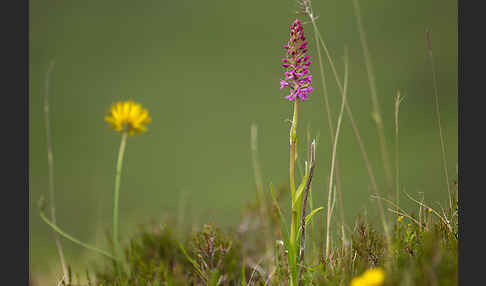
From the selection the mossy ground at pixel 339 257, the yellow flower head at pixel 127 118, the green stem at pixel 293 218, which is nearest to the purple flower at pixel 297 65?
the green stem at pixel 293 218

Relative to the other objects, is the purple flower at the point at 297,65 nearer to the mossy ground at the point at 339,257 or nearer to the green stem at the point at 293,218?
the green stem at the point at 293,218

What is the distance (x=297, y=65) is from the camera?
783 mm

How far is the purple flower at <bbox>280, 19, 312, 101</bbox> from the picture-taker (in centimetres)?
77

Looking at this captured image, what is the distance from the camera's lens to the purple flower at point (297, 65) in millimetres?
767

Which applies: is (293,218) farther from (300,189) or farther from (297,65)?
(297,65)

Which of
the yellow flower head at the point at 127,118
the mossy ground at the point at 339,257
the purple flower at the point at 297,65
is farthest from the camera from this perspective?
the yellow flower head at the point at 127,118

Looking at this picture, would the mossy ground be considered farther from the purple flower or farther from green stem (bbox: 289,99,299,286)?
the purple flower

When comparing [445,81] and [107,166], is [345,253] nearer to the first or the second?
[445,81]

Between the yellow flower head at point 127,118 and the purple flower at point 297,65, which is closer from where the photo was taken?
the purple flower at point 297,65

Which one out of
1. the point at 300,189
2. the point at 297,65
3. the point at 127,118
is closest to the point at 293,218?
the point at 300,189

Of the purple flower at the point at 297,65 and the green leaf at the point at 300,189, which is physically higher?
the purple flower at the point at 297,65

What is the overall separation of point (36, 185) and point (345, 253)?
266 cm

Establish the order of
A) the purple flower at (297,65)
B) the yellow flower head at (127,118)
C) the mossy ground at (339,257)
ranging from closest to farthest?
the mossy ground at (339,257) → the purple flower at (297,65) → the yellow flower head at (127,118)

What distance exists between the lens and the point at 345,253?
87 centimetres
